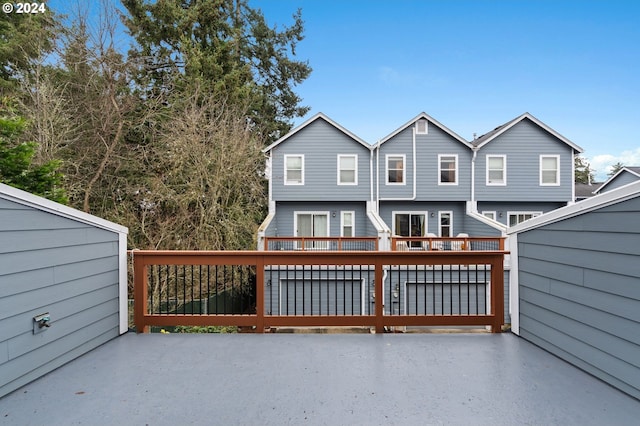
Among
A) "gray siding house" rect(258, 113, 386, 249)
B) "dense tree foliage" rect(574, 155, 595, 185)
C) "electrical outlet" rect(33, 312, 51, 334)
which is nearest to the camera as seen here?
"electrical outlet" rect(33, 312, 51, 334)

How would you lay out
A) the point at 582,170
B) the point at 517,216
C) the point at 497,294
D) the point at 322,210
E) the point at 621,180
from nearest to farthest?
the point at 497,294, the point at 322,210, the point at 517,216, the point at 621,180, the point at 582,170

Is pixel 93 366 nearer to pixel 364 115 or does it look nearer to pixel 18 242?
pixel 18 242

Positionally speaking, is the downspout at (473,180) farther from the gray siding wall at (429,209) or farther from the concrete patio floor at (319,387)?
the concrete patio floor at (319,387)

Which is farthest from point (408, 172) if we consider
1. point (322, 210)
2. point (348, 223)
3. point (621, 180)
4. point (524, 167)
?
point (621, 180)

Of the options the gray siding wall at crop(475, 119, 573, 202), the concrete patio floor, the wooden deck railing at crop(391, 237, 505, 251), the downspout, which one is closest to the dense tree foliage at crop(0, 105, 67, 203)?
the concrete patio floor

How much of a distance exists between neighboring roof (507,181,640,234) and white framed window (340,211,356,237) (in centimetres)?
806

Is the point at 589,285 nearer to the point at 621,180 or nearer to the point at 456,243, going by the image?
the point at 456,243

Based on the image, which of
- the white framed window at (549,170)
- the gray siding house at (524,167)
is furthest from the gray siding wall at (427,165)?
the white framed window at (549,170)

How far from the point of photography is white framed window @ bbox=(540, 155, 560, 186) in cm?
1081

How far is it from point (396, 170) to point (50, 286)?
32.6 feet

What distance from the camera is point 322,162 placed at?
10.6m

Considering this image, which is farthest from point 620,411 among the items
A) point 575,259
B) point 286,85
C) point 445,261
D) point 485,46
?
point 286,85

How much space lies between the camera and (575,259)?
7.68 ft

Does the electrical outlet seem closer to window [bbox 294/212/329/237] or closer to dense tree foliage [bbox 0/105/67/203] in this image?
dense tree foliage [bbox 0/105/67/203]
